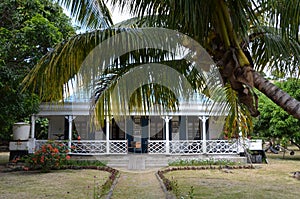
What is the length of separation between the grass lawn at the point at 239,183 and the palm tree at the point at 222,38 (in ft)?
14.7

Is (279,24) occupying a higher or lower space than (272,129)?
higher

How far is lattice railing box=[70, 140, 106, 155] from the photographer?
16.8 m

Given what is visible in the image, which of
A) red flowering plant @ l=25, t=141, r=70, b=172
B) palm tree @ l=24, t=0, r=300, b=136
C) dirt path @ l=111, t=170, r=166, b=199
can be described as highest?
palm tree @ l=24, t=0, r=300, b=136

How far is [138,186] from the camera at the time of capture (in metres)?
10.0

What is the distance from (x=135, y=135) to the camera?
68.8 feet

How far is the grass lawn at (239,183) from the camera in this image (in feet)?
28.5

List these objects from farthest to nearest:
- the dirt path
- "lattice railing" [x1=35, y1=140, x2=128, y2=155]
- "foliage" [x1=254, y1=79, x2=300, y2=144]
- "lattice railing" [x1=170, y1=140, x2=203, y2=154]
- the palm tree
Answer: "foliage" [x1=254, y1=79, x2=300, y2=144], "lattice railing" [x1=170, y1=140, x2=203, y2=154], "lattice railing" [x1=35, y1=140, x2=128, y2=155], the dirt path, the palm tree

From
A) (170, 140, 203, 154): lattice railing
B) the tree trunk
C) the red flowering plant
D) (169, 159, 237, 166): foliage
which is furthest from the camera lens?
(170, 140, 203, 154): lattice railing

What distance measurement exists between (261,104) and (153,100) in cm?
1596

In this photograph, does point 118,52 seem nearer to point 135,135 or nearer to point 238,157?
point 238,157

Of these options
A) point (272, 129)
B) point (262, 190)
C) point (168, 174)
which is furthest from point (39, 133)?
point (262, 190)

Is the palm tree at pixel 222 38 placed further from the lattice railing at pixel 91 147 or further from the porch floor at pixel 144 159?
the lattice railing at pixel 91 147

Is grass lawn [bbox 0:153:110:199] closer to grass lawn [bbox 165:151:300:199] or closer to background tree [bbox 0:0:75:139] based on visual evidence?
background tree [bbox 0:0:75:139]

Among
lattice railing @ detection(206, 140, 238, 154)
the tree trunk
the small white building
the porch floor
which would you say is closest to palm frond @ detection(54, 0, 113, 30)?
the tree trunk
